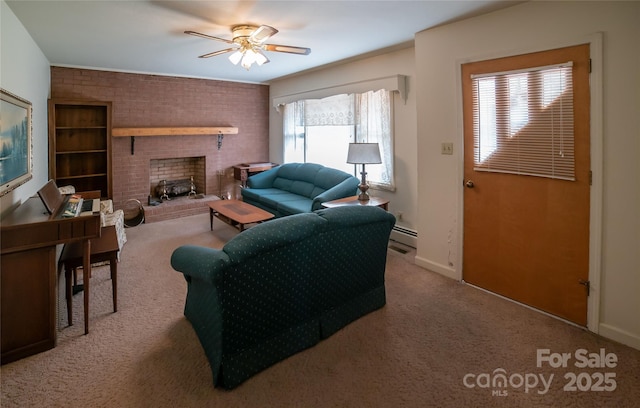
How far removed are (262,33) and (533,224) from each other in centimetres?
264

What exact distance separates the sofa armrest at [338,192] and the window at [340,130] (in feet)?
1.29

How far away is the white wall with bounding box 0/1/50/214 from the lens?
103 inches

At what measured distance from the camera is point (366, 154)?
423cm

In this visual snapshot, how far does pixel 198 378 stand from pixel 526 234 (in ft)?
8.51

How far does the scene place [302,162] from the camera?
20.4ft

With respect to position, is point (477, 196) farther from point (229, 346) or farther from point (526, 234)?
point (229, 346)

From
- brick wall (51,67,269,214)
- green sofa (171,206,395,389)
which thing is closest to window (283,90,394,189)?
brick wall (51,67,269,214)

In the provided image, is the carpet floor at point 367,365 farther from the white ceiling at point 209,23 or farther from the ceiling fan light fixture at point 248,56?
the white ceiling at point 209,23

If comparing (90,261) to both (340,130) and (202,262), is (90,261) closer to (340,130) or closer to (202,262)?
(202,262)

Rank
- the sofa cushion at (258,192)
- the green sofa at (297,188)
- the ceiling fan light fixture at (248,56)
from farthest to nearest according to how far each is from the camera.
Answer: the sofa cushion at (258,192), the green sofa at (297,188), the ceiling fan light fixture at (248,56)

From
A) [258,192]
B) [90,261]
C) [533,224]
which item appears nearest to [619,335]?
[533,224]

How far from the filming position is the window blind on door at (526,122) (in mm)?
2541

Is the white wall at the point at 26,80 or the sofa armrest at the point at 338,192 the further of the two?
the sofa armrest at the point at 338,192

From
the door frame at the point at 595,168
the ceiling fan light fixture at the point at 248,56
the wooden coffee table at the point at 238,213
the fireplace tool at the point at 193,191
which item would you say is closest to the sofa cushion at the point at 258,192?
the wooden coffee table at the point at 238,213
